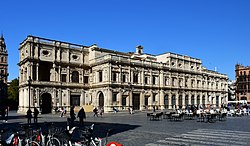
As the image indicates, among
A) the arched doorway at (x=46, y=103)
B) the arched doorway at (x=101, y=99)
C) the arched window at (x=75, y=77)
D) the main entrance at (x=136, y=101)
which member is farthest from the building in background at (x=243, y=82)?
the arched doorway at (x=46, y=103)

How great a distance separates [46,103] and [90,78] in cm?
988

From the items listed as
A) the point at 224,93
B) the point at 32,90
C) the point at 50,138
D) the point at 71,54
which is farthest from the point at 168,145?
the point at 224,93

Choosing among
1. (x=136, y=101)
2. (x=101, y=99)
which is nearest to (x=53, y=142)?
(x=101, y=99)

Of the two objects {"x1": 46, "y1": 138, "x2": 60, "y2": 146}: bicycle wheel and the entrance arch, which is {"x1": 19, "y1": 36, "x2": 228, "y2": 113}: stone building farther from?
{"x1": 46, "y1": 138, "x2": 60, "y2": 146}: bicycle wheel

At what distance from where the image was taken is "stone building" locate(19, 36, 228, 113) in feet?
134

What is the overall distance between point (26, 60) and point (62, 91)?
317 inches

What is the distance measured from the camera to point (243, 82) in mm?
87062

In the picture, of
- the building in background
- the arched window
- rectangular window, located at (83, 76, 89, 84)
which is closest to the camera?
the arched window

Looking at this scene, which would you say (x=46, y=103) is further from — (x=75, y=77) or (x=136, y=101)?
(x=136, y=101)

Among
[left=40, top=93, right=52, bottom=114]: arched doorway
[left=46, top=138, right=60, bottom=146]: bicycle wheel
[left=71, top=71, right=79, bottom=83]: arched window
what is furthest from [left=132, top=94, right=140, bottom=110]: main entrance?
[left=46, top=138, right=60, bottom=146]: bicycle wheel

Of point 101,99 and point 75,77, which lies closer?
point 101,99

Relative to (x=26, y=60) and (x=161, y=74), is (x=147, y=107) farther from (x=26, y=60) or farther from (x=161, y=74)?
(x=26, y=60)

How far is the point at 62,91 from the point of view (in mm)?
42781

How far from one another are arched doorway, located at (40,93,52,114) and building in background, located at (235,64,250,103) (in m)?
71.5
